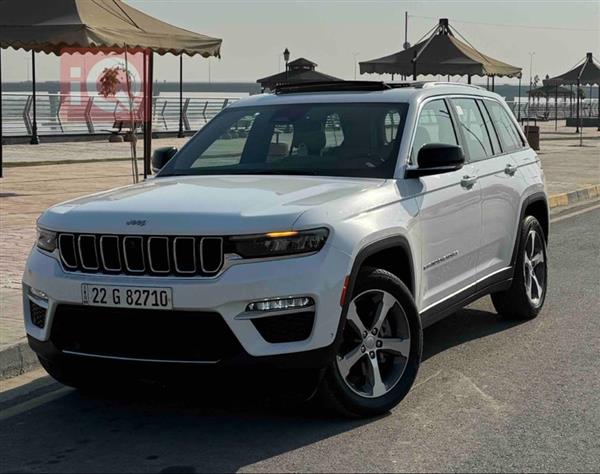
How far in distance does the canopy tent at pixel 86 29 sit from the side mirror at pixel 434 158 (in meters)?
9.99

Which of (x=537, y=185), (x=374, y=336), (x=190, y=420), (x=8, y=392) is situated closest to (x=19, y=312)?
(x=8, y=392)

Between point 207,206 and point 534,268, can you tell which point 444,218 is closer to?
point 207,206

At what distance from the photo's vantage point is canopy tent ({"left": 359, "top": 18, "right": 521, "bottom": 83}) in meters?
27.8

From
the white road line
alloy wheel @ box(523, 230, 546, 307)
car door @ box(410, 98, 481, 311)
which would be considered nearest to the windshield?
car door @ box(410, 98, 481, 311)

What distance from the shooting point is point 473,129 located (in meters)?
7.35

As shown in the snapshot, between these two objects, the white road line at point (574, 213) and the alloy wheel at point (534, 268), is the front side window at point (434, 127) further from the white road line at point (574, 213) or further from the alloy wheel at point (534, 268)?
the white road line at point (574, 213)

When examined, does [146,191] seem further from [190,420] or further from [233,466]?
[233,466]

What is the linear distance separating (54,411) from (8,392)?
0.55 meters

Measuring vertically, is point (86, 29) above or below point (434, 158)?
above

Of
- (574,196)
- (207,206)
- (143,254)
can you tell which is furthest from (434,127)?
(574,196)

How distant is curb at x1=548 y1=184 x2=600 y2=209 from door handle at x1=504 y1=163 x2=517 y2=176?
915 cm

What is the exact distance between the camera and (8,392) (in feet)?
20.4

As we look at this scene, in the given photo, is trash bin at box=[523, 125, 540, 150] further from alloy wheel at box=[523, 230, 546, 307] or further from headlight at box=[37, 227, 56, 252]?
headlight at box=[37, 227, 56, 252]

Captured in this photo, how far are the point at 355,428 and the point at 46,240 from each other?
1828 millimetres
